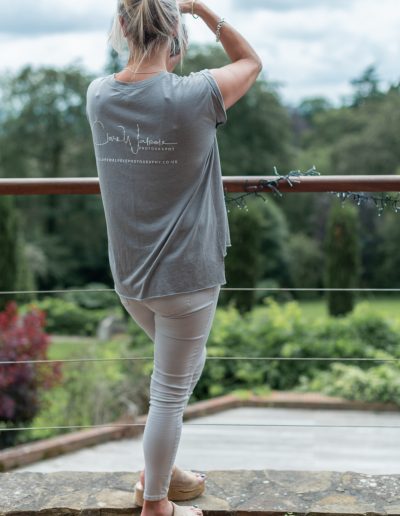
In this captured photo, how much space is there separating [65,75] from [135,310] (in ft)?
69.8

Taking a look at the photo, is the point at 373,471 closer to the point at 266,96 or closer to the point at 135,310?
the point at 135,310

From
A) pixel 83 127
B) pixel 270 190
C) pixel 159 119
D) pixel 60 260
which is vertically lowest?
pixel 60 260

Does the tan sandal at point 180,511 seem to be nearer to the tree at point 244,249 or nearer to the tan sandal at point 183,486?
the tan sandal at point 183,486

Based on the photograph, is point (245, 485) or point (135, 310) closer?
point (135, 310)

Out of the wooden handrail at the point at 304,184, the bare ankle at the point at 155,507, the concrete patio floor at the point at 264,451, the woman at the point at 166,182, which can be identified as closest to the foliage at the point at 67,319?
the concrete patio floor at the point at 264,451

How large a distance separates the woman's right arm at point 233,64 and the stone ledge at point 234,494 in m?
1.10

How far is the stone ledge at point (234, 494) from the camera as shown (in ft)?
6.56

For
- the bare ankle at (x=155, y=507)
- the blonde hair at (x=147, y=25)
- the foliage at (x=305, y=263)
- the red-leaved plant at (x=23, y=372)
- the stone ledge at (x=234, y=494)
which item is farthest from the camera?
the foliage at (x=305, y=263)

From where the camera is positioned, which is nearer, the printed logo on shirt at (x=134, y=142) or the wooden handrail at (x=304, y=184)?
the printed logo on shirt at (x=134, y=142)

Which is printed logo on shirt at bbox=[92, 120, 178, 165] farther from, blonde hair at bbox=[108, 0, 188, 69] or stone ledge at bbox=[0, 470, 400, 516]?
stone ledge at bbox=[0, 470, 400, 516]

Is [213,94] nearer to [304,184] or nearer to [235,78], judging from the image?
[235,78]

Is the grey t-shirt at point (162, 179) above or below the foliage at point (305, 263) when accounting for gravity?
above

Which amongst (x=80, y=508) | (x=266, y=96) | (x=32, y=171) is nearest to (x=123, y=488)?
(x=80, y=508)

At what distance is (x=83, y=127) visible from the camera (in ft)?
73.8
